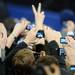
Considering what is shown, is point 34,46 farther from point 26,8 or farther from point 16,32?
point 26,8

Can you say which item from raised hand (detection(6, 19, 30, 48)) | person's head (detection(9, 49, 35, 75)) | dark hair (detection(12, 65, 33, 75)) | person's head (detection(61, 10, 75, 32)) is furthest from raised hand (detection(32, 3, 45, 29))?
person's head (detection(61, 10, 75, 32))

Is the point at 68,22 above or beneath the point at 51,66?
beneath

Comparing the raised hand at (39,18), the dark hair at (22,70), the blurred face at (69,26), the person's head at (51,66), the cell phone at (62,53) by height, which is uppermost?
the raised hand at (39,18)

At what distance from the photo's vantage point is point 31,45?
3.36 m

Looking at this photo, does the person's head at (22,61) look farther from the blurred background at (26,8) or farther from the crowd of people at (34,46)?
the blurred background at (26,8)

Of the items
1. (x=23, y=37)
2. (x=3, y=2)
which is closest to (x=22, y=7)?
(x=3, y=2)

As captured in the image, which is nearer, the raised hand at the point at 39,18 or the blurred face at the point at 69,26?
the raised hand at the point at 39,18

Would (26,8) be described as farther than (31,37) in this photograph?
Yes

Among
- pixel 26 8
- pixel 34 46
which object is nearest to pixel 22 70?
pixel 34 46

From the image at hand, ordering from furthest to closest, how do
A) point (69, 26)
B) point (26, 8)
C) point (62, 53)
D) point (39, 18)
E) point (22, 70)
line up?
1. point (26, 8)
2. point (69, 26)
3. point (39, 18)
4. point (62, 53)
5. point (22, 70)

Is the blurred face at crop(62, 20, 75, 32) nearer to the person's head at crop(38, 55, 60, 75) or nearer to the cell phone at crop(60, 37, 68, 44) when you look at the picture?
the cell phone at crop(60, 37, 68, 44)

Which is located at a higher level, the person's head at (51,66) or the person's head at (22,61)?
the person's head at (51,66)

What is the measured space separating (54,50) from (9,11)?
621 cm

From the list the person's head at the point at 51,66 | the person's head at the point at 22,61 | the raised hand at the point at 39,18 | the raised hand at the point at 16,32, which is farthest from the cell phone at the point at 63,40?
the person's head at the point at 51,66
